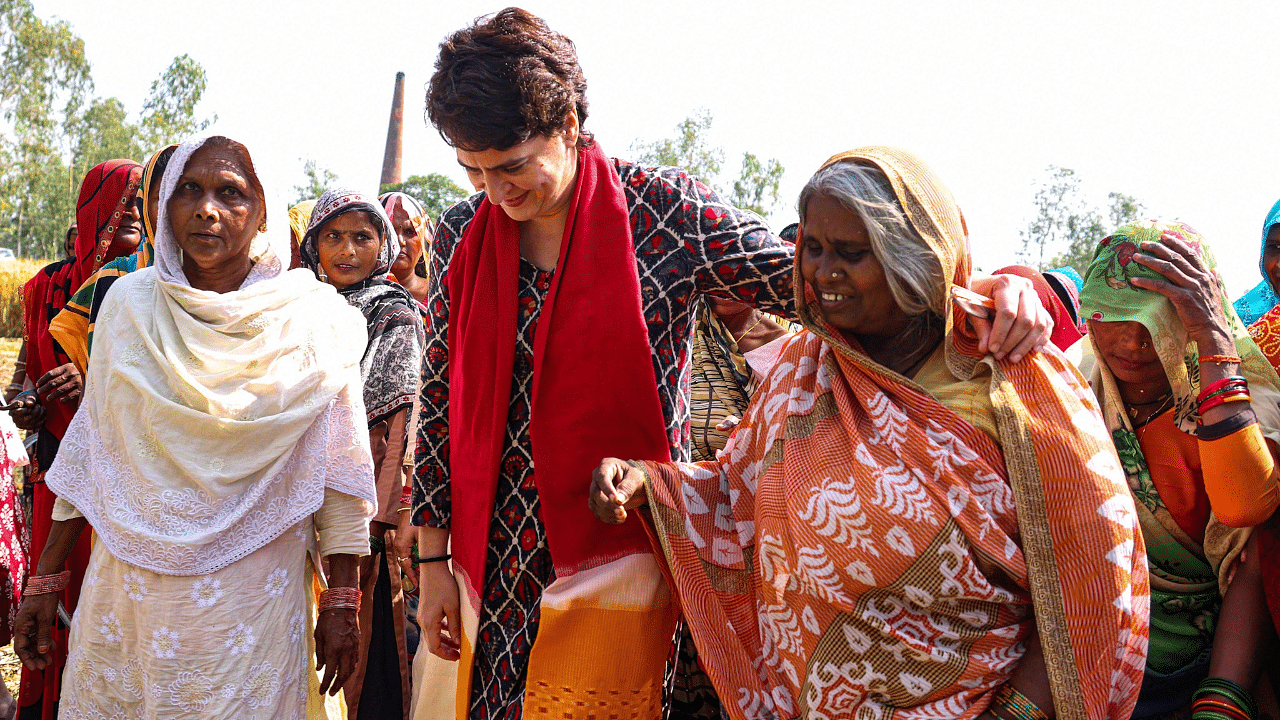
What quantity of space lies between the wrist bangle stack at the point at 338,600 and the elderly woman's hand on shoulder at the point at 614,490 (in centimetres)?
98

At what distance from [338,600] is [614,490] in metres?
1.11

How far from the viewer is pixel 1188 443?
2445mm

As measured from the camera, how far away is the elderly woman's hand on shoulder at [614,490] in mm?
2109

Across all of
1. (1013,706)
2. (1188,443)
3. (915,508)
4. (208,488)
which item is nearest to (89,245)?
(208,488)

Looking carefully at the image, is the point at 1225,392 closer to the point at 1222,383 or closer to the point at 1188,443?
the point at 1222,383

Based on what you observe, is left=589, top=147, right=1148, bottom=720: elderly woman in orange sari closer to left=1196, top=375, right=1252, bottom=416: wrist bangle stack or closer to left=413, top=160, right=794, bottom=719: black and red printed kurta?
left=413, top=160, right=794, bottom=719: black and red printed kurta

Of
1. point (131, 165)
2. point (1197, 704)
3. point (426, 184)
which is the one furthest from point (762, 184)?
point (1197, 704)

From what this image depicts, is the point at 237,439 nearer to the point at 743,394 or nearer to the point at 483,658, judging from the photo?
the point at 483,658

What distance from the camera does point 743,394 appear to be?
3643 millimetres

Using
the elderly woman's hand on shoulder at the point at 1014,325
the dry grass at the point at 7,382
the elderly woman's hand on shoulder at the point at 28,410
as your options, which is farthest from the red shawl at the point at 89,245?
the elderly woman's hand on shoulder at the point at 1014,325

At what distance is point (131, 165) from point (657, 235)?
11.7ft

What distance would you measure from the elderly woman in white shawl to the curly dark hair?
0.96 meters

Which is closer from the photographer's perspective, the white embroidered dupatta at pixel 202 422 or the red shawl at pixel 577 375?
the red shawl at pixel 577 375

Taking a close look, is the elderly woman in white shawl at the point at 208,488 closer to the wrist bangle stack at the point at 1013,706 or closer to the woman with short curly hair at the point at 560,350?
the woman with short curly hair at the point at 560,350
